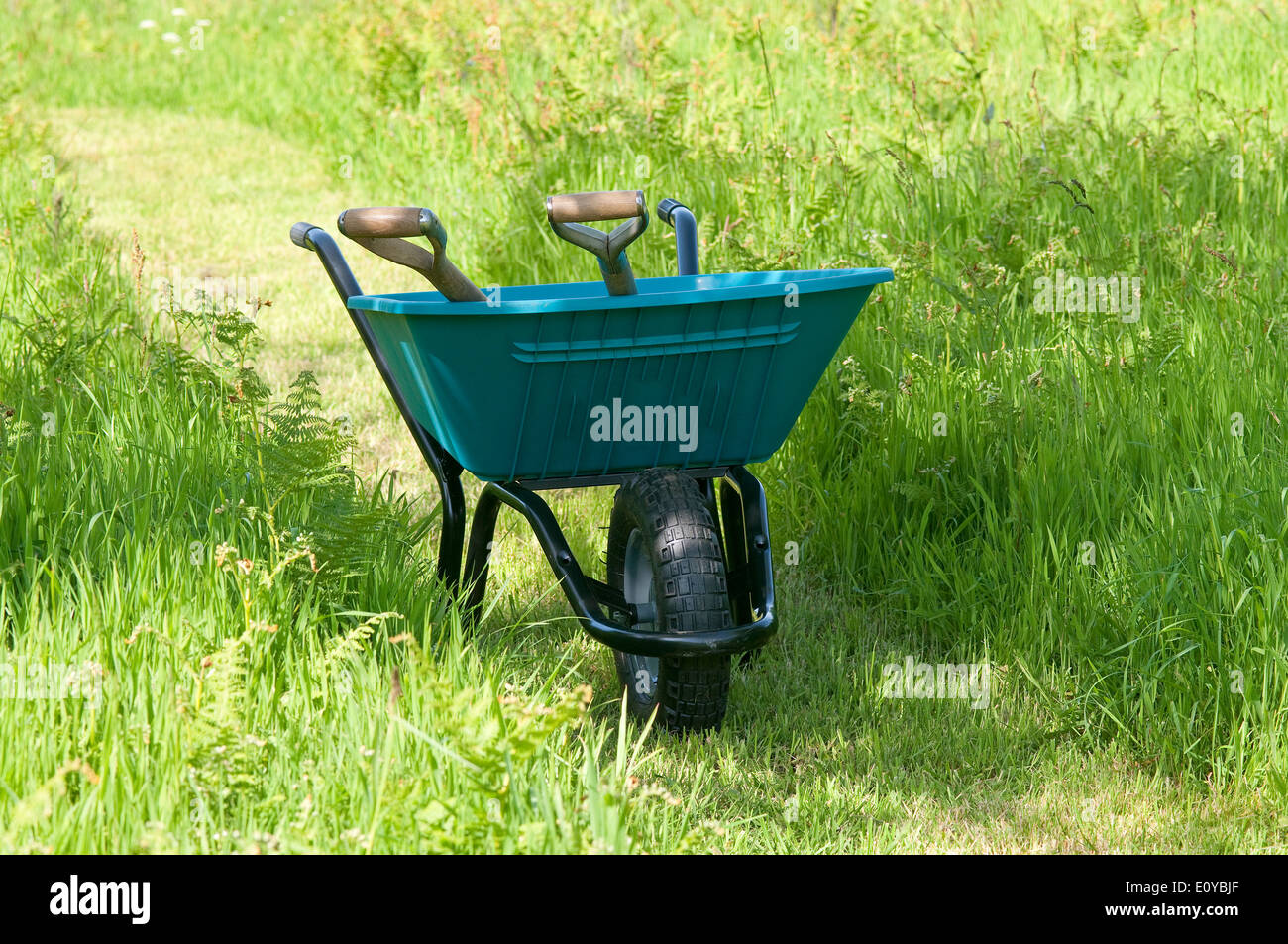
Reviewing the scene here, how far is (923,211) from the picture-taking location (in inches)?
176

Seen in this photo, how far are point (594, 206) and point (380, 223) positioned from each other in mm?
420

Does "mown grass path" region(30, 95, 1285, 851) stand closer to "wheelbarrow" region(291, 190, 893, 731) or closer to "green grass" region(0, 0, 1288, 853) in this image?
"green grass" region(0, 0, 1288, 853)

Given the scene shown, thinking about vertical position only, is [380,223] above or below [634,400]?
above

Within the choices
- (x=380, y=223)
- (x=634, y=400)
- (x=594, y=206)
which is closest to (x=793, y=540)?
(x=634, y=400)

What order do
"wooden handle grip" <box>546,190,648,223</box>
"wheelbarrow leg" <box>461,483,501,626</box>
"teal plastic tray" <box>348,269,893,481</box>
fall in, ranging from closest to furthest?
"teal plastic tray" <box>348,269,893,481</box>, "wooden handle grip" <box>546,190,648,223</box>, "wheelbarrow leg" <box>461,483,501,626</box>

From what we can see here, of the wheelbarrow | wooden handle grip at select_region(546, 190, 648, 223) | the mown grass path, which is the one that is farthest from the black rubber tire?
wooden handle grip at select_region(546, 190, 648, 223)

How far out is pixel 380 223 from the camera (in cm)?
225

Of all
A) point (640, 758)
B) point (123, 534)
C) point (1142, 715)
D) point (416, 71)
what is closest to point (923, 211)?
point (1142, 715)

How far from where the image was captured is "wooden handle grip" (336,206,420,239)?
223 centimetres

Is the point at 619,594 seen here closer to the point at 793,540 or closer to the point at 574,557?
the point at 574,557

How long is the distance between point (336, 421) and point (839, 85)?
14.6 feet

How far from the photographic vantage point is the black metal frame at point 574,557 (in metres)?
2.19

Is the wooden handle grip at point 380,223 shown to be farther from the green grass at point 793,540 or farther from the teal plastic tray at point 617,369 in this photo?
the green grass at point 793,540

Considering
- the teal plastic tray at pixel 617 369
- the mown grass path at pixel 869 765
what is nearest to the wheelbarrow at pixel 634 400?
the teal plastic tray at pixel 617 369
